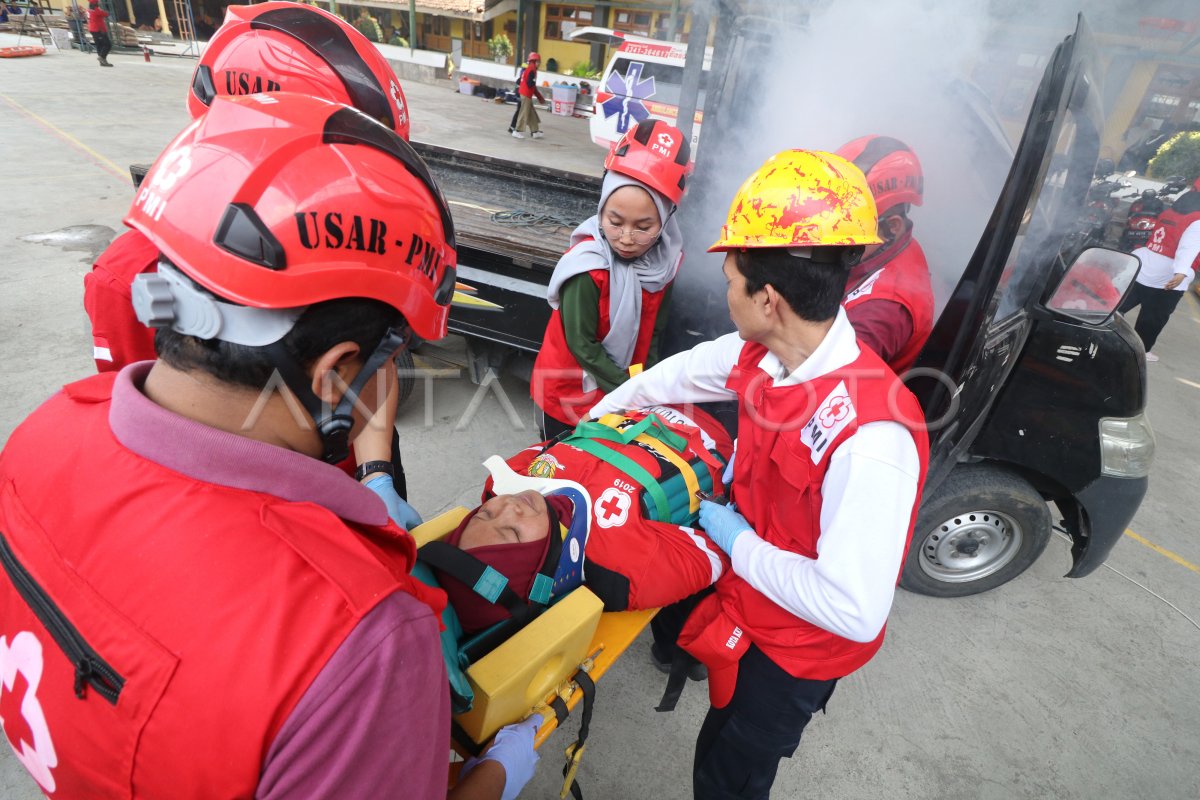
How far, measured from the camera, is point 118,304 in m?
1.59

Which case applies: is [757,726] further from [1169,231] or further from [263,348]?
[1169,231]

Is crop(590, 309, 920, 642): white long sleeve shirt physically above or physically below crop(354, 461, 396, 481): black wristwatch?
above

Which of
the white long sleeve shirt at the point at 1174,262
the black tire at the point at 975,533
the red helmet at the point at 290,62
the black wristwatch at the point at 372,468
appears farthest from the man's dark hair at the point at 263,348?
the white long sleeve shirt at the point at 1174,262

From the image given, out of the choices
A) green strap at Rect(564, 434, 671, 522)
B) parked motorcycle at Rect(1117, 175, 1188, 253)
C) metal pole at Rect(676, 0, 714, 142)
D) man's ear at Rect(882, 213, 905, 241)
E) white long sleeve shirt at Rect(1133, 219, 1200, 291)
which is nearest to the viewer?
green strap at Rect(564, 434, 671, 522)

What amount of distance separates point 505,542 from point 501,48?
26953 millimetres

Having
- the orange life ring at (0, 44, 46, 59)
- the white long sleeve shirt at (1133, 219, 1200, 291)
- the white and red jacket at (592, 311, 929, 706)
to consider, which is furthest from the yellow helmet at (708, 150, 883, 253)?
the orange life ring at (0, 44, 46, 59)

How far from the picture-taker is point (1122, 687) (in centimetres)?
308

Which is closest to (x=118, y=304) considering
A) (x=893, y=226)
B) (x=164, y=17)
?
(x=893, y=226)

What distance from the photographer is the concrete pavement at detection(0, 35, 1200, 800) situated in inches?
99.8

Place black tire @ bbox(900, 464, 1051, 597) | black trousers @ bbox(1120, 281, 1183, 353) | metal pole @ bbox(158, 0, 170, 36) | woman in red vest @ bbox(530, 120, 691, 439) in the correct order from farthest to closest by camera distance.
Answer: metal pole @ bbox(158, 0, 170, 36) → black trousers @ bbox(1120, 281, 1183, 353) → black tire @ bbox(900, 464, 1051, 597) → woman in red vest @ bbox(530, 120, 691, 439)

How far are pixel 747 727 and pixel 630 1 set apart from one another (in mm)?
26631

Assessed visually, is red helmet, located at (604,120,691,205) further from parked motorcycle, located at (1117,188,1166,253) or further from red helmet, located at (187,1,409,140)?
parked motorcycle, located at (1117,188,1166,253)

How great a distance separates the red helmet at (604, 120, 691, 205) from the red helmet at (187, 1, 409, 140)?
951mm

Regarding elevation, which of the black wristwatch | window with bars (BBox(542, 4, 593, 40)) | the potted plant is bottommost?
the black wristwatch
